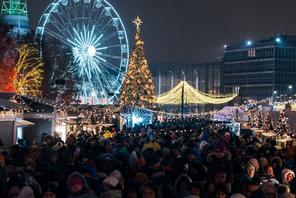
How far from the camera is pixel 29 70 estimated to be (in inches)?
2458

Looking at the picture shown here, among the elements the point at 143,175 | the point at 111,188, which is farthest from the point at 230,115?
the point at 111,188

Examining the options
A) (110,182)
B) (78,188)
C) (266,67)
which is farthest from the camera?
(266,67)

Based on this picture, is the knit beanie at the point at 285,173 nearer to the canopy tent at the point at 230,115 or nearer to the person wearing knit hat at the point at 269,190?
the person wearing knit hat at the point at 269,190

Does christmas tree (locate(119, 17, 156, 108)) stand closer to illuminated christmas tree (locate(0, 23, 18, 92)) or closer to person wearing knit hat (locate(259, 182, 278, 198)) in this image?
illuminated christmas tree (locate(0, 23, 18, 92))

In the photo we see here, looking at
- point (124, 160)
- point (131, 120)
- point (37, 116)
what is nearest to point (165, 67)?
point (131, 120)

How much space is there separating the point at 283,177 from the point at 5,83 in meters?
42.9

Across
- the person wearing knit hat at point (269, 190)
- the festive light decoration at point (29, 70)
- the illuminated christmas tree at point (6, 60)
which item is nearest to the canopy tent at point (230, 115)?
the festive light decoration at point (29, 70)

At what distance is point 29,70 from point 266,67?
86362 millimetres

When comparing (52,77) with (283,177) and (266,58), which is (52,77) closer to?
(283,177)

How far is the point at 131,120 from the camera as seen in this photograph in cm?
5597

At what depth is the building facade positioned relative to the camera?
5502 inches

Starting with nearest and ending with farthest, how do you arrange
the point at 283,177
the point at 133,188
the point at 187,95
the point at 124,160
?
the point at 133,188, the point at 283,177, the point at 124,160, the point at 187,95

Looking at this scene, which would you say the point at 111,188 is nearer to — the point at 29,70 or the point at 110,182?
the point at 110,182

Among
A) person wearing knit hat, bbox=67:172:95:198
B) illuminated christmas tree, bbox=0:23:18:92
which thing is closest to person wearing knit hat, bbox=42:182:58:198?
person wearing knit hat, bbox=67:172:95:198
